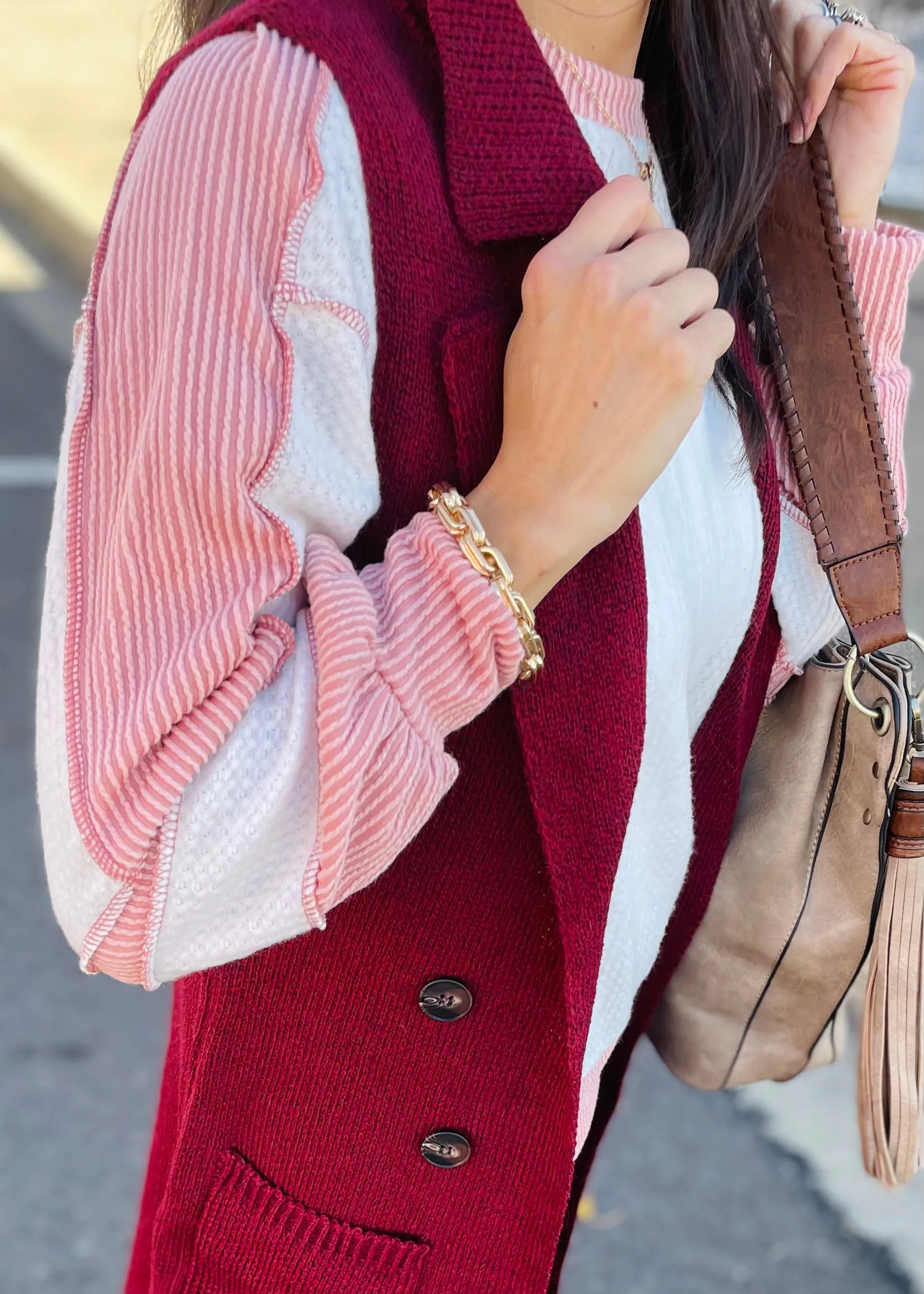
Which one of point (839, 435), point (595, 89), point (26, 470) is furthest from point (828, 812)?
point (26, 470)

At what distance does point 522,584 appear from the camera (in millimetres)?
822

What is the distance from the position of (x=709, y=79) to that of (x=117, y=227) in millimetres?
665

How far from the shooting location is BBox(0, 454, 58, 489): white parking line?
448 cm

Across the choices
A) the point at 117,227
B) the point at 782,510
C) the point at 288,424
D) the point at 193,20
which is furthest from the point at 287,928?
the point at 193,20

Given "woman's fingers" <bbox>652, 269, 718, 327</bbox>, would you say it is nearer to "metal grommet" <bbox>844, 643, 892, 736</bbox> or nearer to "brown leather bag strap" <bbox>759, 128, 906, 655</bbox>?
"brown leather bag strap" <bbox>759, 128, 906, 655</bbox>

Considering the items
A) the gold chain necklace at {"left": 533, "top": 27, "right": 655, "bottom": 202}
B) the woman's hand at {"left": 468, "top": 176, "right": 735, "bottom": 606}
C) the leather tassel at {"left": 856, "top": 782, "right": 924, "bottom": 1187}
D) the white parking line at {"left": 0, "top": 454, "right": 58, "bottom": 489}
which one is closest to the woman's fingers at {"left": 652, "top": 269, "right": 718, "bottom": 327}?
the woman's hand at {"left": 468, "top": 176, "right": 735, "bottom": 606}

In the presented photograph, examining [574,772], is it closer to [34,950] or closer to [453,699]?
[453,699]

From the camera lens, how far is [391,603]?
0.79 metres

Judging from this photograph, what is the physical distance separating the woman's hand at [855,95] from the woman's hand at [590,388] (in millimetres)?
493

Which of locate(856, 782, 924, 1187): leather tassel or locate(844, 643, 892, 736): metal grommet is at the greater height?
locate(844, 643, 892, 736): metal grommet

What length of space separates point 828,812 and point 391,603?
0.64 meters

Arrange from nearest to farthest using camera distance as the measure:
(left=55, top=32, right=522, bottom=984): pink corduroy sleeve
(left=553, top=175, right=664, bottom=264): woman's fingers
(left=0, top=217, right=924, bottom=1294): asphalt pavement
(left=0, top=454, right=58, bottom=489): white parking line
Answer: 1. (left=55, top=32, right=522, bottom=984): pink corduroy sleeve
2. (left=553, top=175, right=664, bottom=264): woman's fingers
3. (left=0, top=217, right=924, bottom=1294): asphalt pavement
4. (left=0, top=454, right=58, bottom=489): white parking line

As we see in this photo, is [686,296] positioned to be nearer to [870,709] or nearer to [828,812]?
[870,709]

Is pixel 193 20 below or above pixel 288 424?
above
